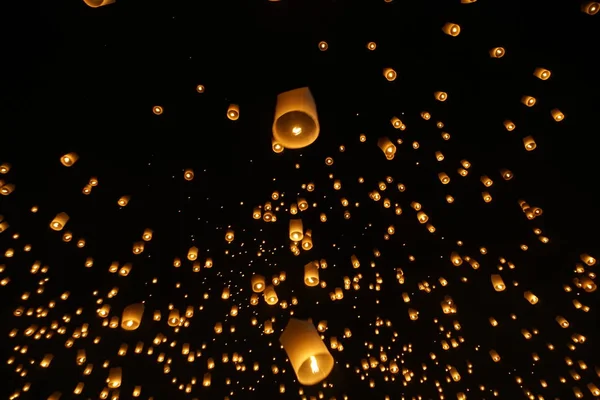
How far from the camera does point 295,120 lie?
2562 mm

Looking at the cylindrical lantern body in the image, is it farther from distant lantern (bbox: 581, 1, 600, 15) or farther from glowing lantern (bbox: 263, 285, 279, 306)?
distant lantern (bbox: 581, 1, 600, 15)

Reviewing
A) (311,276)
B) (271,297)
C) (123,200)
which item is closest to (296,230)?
(311,276)

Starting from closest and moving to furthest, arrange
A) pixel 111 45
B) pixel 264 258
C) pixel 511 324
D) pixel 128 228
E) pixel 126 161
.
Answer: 1. pixel 111 45
2. pixel 126 161
3. pixel 128 228
4. pixel 264 258
5. pixel 511 324

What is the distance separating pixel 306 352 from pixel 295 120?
1.66 meters

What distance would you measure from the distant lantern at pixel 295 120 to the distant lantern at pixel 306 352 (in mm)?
1426

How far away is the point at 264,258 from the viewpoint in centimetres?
505

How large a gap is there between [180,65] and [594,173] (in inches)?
193

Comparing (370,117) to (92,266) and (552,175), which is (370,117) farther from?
(92,266)

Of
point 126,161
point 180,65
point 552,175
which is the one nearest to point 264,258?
point 126,161

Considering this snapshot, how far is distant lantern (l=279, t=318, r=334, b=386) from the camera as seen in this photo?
273cm

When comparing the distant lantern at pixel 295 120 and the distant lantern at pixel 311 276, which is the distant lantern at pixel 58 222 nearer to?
the distant lantern at pixel 311 276

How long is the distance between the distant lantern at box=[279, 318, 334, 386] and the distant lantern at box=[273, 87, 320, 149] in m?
1.43

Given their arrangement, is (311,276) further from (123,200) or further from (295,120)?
(123,200)

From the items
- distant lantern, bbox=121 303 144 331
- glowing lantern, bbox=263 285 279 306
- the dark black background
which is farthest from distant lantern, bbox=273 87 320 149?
distant lantern, bbox=121 303 144 331
